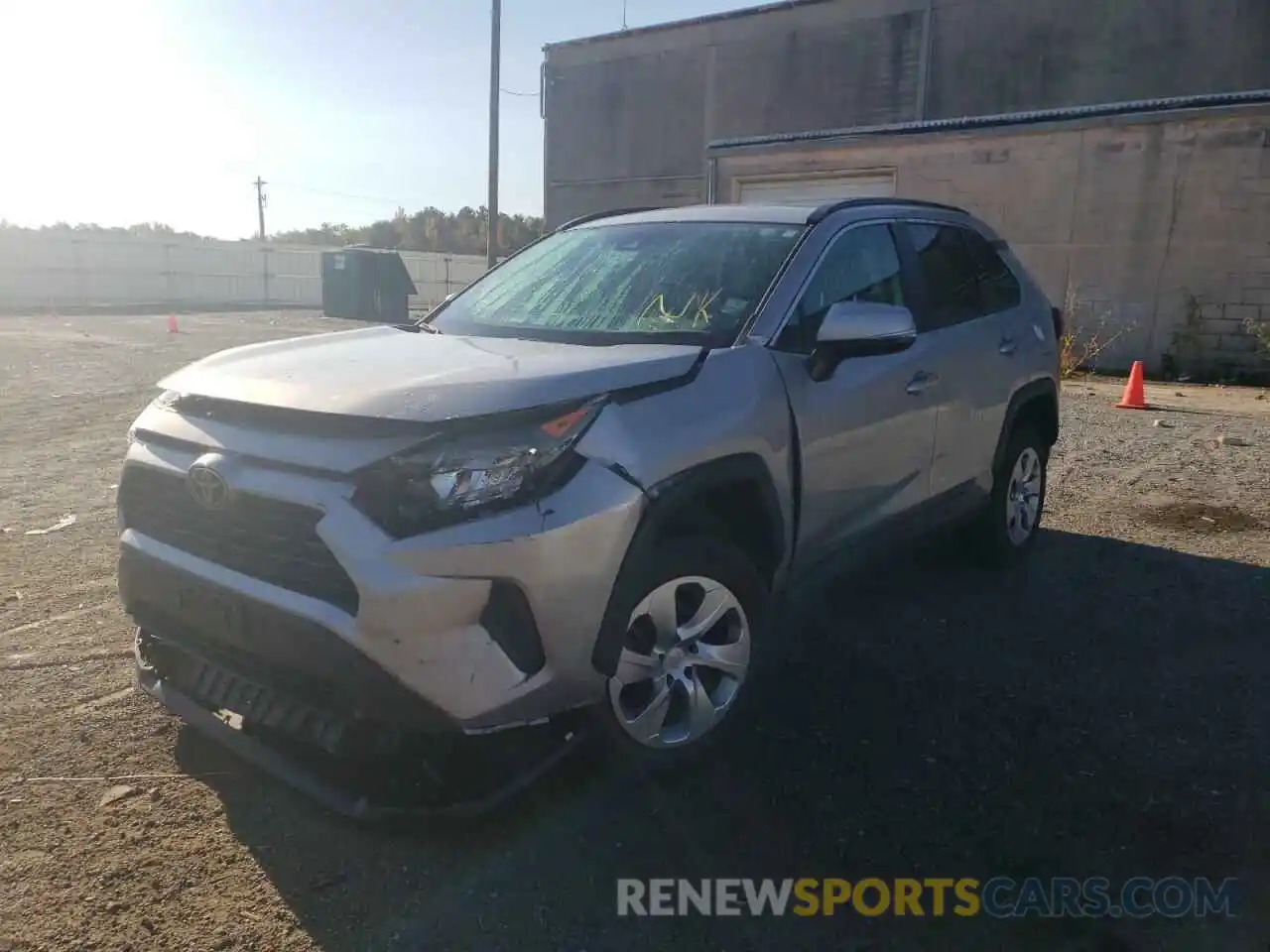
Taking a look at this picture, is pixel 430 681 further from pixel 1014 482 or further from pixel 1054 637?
pixel 1014 482

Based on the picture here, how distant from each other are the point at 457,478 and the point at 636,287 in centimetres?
151

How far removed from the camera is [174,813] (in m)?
2.75

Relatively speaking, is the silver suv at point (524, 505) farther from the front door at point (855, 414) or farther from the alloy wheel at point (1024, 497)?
the alloy wheel at point (1024, 497)

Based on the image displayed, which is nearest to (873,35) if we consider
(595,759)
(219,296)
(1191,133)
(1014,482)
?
(1191,133)

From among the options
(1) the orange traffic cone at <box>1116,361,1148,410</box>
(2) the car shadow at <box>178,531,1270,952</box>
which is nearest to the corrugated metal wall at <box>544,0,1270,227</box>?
(1) the orange traffic cone at <box>1116,361,1148,410</box>

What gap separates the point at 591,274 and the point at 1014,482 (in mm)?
2648

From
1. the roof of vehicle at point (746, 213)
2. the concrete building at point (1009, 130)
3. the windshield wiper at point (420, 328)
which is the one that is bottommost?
the windshield wiper at point (420, 328)

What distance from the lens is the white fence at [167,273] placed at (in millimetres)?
35688

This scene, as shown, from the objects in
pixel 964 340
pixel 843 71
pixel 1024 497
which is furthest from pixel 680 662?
pixel 843 71

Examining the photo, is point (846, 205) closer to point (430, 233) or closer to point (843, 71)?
point (843, 71)

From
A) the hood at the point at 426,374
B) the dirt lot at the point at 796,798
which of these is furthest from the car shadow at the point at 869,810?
the hood at the point at 426,374

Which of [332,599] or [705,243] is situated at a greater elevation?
[705,243]

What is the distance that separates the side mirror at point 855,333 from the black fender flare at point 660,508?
19.6 inches

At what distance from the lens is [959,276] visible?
4566 millimetres
